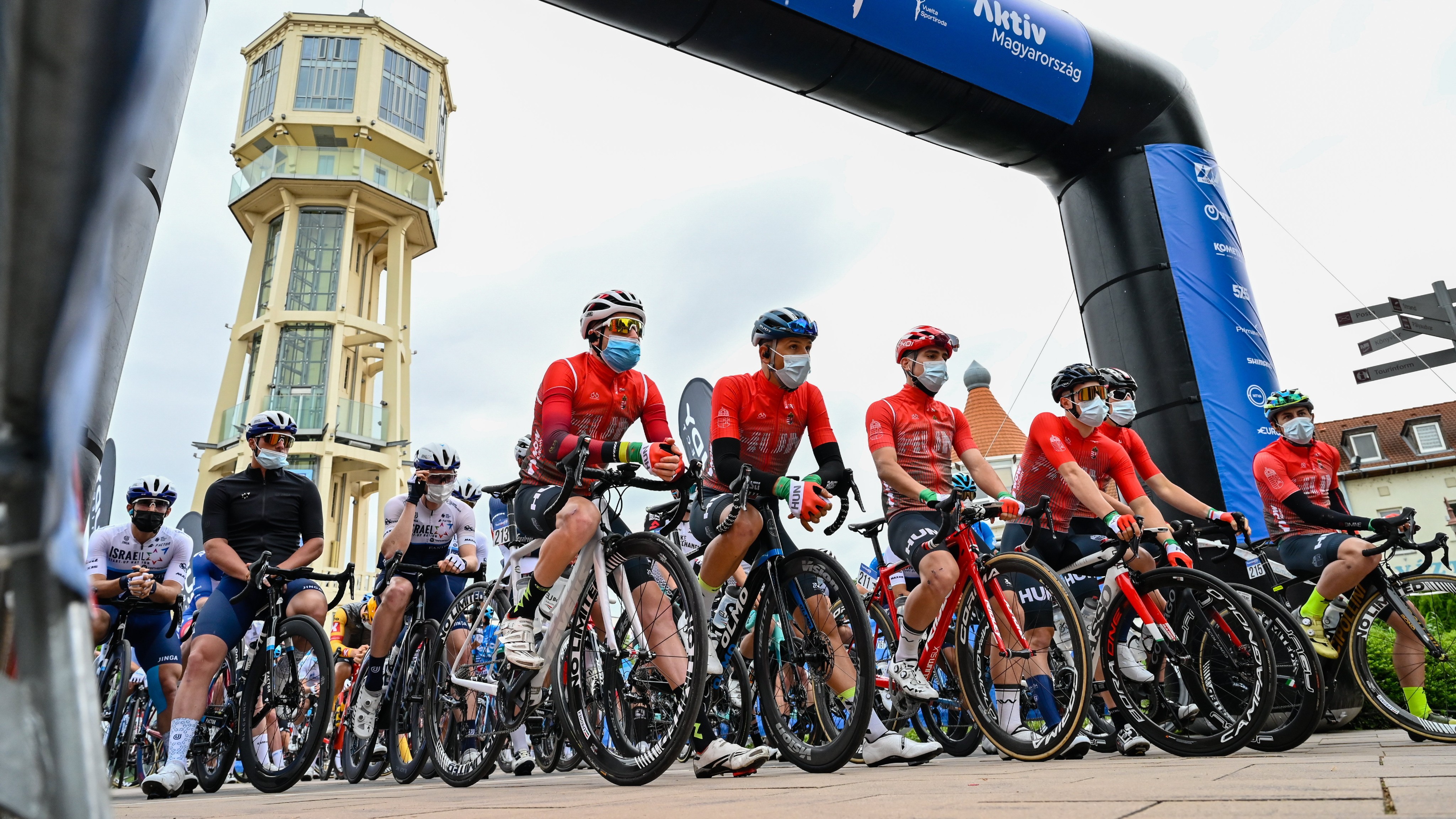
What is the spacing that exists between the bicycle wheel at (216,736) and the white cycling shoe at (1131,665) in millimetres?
4733

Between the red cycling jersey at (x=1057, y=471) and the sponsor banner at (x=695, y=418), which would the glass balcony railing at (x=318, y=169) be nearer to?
the sponsor banner at (x=695, y=418)

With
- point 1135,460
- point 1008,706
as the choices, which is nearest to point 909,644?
point 1008,706

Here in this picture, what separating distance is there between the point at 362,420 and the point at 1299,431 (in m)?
30.3

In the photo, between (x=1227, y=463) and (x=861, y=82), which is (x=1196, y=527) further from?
(x=861, y=82)

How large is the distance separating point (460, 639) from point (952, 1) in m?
7.08

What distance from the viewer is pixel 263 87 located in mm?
35594

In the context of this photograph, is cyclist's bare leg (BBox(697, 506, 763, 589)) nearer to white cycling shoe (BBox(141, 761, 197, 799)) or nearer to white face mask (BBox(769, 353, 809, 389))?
white face mask (BBox(769, 353, 809, 389))

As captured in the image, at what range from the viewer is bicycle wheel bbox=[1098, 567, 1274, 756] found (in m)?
4.37

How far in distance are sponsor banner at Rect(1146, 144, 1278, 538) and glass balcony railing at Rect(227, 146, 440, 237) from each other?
29738 mm

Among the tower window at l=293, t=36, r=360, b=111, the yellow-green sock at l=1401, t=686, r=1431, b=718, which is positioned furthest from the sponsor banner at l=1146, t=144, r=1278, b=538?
the tower window at l=293, t=36, r=360, b=111

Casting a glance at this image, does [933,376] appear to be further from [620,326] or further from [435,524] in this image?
[435,524]

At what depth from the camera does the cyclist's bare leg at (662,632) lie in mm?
3703

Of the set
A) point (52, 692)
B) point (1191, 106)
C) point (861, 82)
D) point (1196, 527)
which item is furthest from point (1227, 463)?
point (52, 692)

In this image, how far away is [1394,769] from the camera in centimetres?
254
